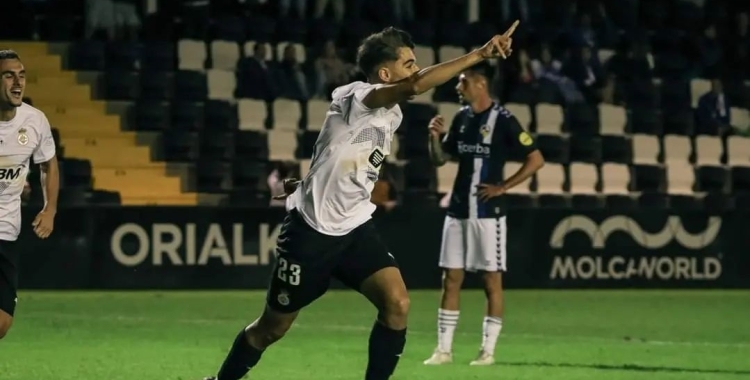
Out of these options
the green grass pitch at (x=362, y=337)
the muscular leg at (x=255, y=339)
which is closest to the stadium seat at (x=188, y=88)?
the green grass pitch at (x=362, y=337)

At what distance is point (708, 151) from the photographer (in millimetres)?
22125

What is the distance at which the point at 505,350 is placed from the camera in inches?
456

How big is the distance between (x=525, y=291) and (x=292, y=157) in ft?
12.8

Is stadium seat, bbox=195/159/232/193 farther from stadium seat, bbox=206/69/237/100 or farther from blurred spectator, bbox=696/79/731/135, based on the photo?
blurred spectator, bbox=696/79/731/135

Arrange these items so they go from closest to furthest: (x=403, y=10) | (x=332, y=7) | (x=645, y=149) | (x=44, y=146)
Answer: (x=44, y=146) → (x=645, y=149) → (x=332, y=7) → (x=403, y=10)

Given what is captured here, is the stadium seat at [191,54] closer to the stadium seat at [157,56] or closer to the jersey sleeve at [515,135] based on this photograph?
the stadium seat at [157,56]

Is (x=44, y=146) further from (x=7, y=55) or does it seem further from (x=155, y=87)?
(x=155, y=87)

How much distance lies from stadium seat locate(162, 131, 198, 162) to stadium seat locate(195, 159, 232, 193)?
300 mm

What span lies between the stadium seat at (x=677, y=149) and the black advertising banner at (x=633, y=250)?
11.5 feet

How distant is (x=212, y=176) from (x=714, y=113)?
8055 mm

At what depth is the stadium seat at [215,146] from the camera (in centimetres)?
1950

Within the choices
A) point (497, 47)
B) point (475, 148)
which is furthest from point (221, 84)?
point (497, 47)

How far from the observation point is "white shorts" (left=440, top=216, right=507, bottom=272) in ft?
35.4

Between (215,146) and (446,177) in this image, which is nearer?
(215,146)
